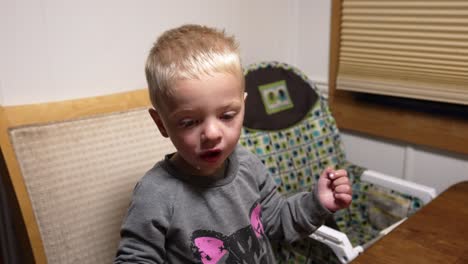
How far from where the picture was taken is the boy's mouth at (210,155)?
0.76 meters

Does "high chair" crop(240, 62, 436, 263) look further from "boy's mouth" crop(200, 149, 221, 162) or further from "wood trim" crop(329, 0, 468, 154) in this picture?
"boy's mouth" crop(200, 149, 221, 162)

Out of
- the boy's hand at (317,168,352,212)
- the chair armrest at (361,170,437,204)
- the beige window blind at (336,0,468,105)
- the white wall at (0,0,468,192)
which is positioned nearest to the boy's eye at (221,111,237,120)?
the boy's hand at (317,168,352,212)

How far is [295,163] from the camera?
1622mm

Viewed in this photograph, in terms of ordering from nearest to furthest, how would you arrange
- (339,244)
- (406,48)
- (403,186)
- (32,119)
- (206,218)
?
(206,218) → (32,119) → (339,244) → (403,186) → (406,48)

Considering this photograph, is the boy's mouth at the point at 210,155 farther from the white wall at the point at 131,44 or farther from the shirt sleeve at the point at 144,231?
the white wall at the point at 131,44

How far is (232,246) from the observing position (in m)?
0.86

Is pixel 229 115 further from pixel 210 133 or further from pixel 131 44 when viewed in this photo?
pixel 131 44

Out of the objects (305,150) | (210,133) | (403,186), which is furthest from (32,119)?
(403,186)

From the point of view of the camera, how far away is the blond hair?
721 millimetres

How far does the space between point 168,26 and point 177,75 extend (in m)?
0.70

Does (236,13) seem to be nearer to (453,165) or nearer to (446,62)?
(446,62)

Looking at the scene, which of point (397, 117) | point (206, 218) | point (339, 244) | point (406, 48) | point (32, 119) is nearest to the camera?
point (206, 218)

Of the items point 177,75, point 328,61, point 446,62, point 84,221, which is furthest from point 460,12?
point 84,221

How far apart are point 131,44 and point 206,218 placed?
27.5 inches
